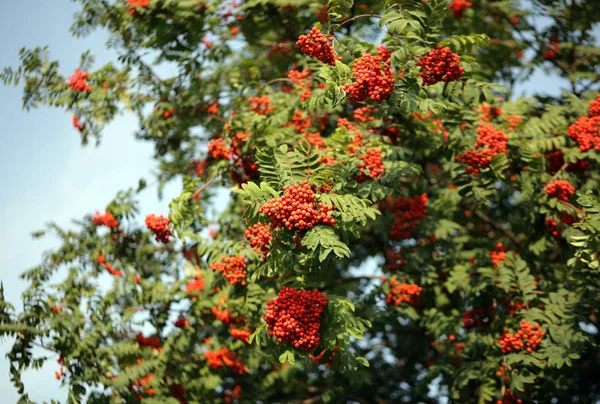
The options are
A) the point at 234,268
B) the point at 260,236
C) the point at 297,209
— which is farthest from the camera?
the point at 234,268

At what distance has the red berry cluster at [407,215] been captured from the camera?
7038 mm

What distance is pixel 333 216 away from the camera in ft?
14.2

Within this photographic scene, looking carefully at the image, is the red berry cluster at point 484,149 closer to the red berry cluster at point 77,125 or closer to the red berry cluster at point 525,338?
the red berry cluster at point 525,338

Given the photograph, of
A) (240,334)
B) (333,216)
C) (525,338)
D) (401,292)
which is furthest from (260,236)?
(525,338)

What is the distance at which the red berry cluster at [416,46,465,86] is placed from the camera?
4809mm

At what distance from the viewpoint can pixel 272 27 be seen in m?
8.19

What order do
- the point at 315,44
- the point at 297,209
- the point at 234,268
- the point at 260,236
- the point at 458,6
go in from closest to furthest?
the point at 297,209 → the point at 315,44 → the point at 260,236 → the point at 234,268 → the point at 458,6

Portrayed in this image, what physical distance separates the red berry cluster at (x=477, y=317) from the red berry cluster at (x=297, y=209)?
3.38m

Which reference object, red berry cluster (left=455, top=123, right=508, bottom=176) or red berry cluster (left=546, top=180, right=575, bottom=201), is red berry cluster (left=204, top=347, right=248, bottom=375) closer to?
red berry cluster (left=455, top=123, right=508, bottom=176)

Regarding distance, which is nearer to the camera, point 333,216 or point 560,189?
point 333,216

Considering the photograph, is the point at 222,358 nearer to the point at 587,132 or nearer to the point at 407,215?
the point at 407,215

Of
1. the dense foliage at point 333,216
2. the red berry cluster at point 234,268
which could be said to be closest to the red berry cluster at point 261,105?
the dense foliage at point 333,216

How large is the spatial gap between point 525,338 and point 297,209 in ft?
10.6

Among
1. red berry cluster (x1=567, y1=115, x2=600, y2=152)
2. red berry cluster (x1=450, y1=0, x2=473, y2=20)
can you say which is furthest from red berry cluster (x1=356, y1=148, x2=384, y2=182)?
red berry cluster (x1=450, y1=0, x2=473, y2=20)
